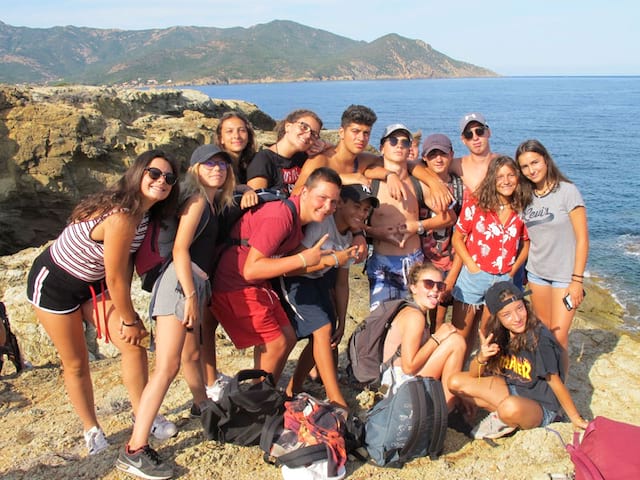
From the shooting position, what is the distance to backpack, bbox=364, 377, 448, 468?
390 centimetres

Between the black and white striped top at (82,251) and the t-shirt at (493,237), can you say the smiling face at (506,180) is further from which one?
the black and white striped top at (82,251)

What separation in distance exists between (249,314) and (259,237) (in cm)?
68

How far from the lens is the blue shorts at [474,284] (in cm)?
506

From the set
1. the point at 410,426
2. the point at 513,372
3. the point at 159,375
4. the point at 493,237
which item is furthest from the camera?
the point at 493,237

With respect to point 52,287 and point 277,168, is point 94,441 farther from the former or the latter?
point 277,168

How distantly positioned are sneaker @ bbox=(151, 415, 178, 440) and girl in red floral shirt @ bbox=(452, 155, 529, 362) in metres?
2.90

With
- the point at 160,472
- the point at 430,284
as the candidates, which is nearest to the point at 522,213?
the point at 430,284

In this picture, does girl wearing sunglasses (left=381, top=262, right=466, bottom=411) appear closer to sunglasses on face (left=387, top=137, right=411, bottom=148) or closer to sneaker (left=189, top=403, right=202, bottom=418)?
sunglasses on face (left=387, top=137, right=411, bottom=148)

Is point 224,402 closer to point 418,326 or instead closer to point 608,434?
point 418,326

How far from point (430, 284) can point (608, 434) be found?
5.50 ft

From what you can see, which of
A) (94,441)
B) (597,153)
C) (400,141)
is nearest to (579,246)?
(400,141)

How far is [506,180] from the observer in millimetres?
4840

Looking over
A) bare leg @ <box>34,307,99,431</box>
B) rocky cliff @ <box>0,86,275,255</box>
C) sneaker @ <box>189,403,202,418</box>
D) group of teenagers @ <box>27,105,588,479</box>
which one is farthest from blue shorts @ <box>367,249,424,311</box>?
rocky cliff @ <box>0,86,275,255</box>

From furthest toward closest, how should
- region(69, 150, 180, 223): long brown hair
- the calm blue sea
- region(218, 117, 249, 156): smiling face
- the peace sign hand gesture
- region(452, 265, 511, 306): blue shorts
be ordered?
the calm blue sea < region(452, 265, 511, 306): blue shorts < region(218, 117, 249, 156): smiling face < the peace sign hand gesture < region(69, 150, 180, 223): long brown hair
